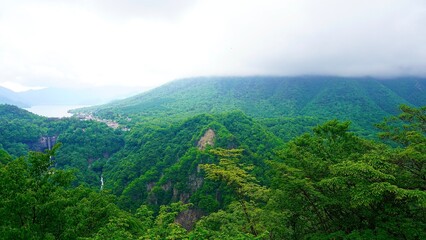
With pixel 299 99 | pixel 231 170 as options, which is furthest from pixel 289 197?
pixel 299 99

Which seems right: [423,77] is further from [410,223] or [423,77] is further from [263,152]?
[410,223]

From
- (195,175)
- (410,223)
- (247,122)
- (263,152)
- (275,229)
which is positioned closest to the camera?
(410,223)

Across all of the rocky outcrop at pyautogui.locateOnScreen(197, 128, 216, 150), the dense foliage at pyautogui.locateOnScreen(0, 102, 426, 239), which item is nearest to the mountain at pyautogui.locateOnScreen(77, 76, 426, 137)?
the rocky outcrop at pyautogui.locateOnScreen(197, 128, 216, 150)

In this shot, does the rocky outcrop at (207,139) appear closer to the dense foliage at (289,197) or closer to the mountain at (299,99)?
the dense foliage at (289,197)

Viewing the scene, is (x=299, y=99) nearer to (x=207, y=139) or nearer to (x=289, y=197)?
(x=207, y=139)

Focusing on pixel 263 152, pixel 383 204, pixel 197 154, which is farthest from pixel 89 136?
pixel 383 204

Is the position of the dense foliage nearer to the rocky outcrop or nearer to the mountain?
the rocky outcrop

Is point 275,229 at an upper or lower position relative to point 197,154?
upper

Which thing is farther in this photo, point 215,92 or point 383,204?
point 215,92
